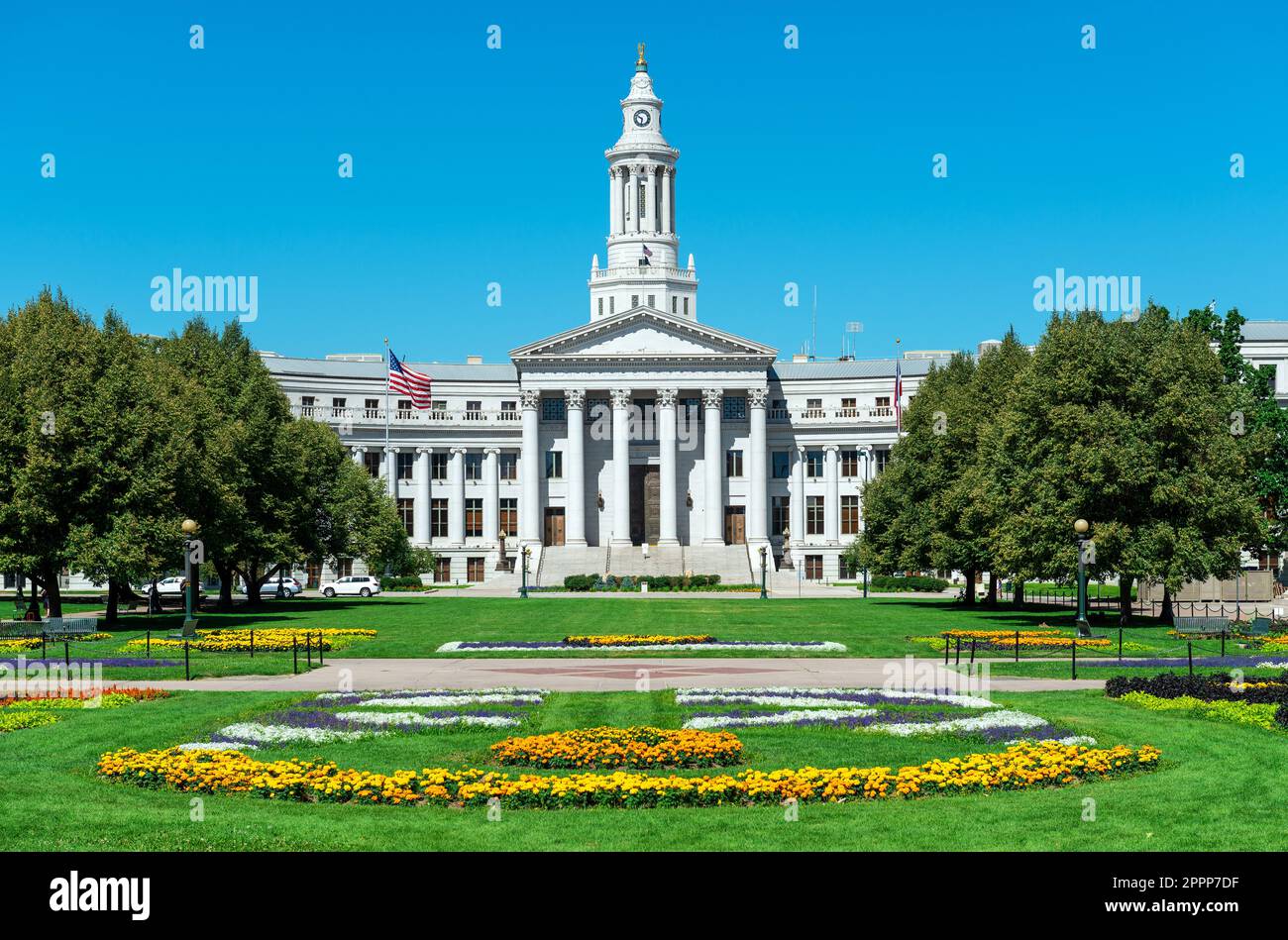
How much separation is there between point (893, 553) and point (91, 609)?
42.5 m

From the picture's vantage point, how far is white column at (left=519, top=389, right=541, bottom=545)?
118m

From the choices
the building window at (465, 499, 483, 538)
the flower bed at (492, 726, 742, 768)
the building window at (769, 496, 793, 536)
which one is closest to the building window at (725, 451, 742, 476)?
the building window at (769, 496, 793, 536)

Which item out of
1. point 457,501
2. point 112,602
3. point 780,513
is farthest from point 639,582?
point 112,602

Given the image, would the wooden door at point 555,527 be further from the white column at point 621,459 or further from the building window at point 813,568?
the building window at point 813,568

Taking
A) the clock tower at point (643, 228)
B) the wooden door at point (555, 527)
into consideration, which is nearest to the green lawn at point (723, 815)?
the wooden door at point (555, 527)

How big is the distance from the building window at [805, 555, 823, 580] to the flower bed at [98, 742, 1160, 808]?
337ft

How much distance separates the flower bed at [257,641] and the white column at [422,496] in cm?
7608

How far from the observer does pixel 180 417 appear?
60562mm

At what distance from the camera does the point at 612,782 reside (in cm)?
2022

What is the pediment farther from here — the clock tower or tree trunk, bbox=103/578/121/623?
tree trunk, bbox=103/578/121/623

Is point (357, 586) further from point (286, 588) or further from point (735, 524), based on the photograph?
point (735, 524)

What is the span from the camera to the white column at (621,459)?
117 m
